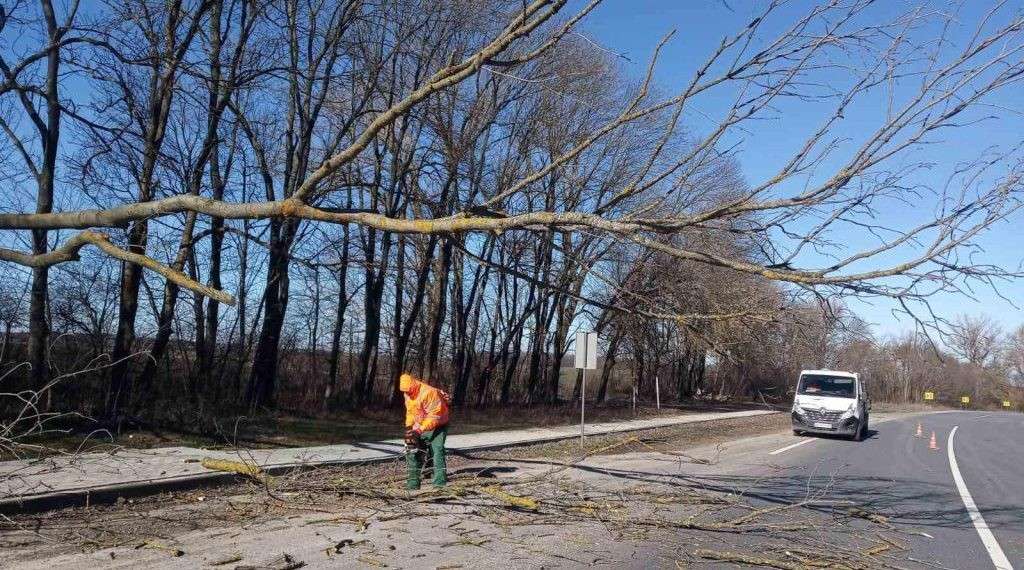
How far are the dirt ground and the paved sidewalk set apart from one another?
254mm

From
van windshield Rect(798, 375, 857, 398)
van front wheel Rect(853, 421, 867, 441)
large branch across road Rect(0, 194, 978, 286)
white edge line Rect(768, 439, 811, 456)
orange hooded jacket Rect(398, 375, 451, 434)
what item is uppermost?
large branch across road Rect(0, 194, 978, 286)

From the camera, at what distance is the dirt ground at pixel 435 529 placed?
22.5ft

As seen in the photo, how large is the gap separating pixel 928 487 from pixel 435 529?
934 cm

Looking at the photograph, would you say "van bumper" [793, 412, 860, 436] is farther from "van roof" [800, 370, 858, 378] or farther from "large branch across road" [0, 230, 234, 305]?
"large branch across road" [0, 230, 234, 305]

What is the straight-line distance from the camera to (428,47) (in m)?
21.2

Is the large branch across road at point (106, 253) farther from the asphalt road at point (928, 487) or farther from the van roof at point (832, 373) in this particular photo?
the van roof at point (832, 373)

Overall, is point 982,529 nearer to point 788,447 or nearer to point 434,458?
point 434,458

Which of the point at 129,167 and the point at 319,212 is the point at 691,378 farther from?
the point at 319,212

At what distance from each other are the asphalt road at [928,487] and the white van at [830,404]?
1.66 feet

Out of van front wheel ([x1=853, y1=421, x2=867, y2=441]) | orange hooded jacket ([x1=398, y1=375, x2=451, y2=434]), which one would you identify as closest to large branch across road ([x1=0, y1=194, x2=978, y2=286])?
orange hooded jacket ([x1=398, y1=375, x2=451, y2=434])

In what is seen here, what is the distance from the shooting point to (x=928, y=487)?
13.1 meters

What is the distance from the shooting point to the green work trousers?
9.95 metres

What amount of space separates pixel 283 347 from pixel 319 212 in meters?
23.2

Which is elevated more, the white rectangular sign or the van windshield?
the white rectangular sign
